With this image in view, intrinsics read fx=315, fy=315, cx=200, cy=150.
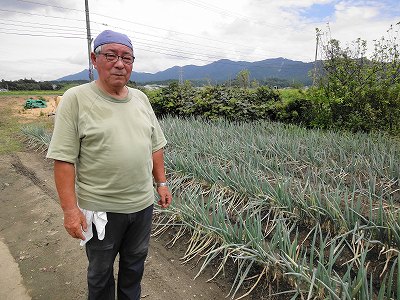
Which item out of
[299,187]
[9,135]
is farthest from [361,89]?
[9,135]

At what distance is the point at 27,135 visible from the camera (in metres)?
8.41

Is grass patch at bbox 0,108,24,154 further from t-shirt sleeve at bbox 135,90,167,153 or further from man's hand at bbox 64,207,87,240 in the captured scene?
man's hand at bbox 64,207,87,240

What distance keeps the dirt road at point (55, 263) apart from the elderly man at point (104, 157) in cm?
65

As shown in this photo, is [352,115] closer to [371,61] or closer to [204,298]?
[371,61]

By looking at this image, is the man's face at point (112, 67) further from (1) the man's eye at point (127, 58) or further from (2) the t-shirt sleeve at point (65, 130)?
(2) the t-shirt sleeve at point (65, 130)

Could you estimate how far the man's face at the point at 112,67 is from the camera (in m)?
1.62

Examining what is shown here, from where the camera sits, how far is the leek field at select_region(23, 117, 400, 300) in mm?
1969

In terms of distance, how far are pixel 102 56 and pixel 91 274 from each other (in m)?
1.20

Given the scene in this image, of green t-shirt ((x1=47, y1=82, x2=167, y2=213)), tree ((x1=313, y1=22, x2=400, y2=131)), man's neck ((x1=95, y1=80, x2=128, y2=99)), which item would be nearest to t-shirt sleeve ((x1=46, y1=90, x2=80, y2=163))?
green t-shirt ((x1=47, y1=82, x2=167, y2=213))

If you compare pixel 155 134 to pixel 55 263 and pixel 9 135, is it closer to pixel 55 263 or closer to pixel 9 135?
pixel 55 263

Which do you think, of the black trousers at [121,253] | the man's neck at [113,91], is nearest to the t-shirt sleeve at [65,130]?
the man's neck at [113,91]

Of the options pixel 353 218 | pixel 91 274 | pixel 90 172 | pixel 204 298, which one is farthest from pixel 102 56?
pixel 353 218

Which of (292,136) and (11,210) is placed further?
(292,136)

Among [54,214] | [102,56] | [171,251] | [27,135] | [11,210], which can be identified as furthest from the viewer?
[27,135]
